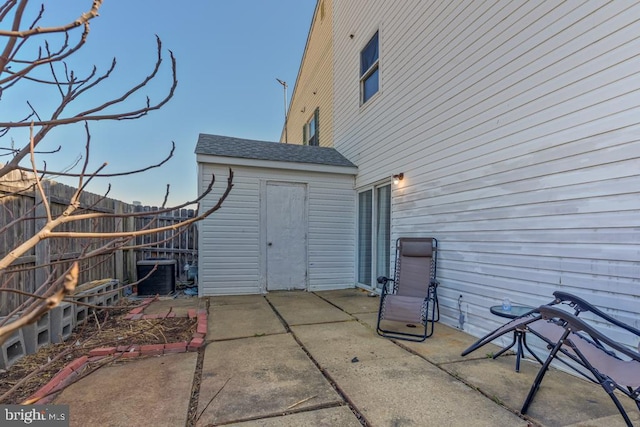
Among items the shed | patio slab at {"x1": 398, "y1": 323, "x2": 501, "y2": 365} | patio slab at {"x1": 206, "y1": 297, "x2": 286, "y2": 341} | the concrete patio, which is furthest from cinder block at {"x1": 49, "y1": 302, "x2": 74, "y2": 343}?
patio slab at {"x1": 398, "y1": 323, "x2": 501, "y2": 365}

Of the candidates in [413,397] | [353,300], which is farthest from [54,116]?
[353,300]

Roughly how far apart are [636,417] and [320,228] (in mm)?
4926

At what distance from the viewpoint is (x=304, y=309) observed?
4.77 meters

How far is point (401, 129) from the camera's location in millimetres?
5004

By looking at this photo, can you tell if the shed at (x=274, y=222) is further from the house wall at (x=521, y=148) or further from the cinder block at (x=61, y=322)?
the cinder block at (x=61, y=322)

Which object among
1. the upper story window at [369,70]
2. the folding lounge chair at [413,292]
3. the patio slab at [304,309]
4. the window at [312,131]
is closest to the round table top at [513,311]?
the folding lounge chair at [413,292]

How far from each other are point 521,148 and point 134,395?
3815 millimetres

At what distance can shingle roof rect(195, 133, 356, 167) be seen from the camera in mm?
5918

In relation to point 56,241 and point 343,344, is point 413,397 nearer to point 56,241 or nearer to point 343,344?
point 343,344

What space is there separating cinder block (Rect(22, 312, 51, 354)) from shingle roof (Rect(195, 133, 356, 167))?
329 cm

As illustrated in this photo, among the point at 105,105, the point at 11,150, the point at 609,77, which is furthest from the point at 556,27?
the point at 11,150

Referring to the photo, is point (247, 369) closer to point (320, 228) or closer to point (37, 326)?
point (37, 326)

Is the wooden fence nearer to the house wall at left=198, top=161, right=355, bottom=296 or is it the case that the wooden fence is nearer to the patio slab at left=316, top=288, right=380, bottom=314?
the house wall at left=198, top=161, right=355, bottom=296

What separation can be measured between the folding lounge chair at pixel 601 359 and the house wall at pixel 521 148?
411 mm
